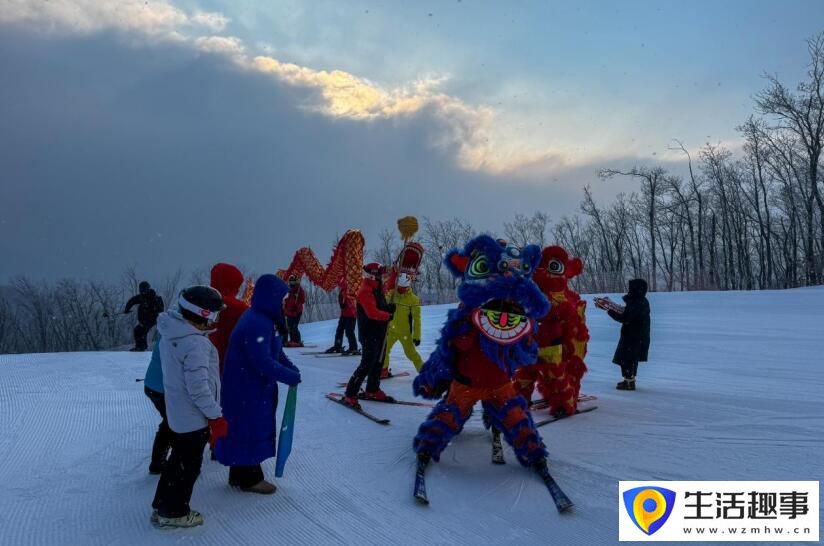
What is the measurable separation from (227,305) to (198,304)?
115 centimetres

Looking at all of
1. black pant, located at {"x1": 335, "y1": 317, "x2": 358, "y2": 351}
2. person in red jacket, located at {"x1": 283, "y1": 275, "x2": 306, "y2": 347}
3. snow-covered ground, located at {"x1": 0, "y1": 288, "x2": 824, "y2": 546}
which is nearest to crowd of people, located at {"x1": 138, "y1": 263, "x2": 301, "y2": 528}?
snow-covered ground, located at {"x1": 0, "y1": 288, "x2": 824, "y2": 546}

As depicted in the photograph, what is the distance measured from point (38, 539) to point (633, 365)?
673cm

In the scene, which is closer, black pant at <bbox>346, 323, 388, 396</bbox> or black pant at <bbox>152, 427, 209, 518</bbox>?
black pant at <bbox>152, 427, 209, 518</bbox>

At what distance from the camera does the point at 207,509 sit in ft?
11.0

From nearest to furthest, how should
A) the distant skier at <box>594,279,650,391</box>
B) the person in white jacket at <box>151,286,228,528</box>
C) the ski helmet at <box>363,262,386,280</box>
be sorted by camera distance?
the person in white jacket at <box>151,286,228,528</box> → the distant skier at <box>594,279,650,391</box> → the ski helmet at <box>363,262,386,280</box>

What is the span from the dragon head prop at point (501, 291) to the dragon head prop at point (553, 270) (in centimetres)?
134

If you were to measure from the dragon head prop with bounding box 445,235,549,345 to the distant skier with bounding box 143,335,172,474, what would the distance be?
2376 mm

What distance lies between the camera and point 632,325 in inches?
274

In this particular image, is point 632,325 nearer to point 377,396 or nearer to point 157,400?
point 377,396

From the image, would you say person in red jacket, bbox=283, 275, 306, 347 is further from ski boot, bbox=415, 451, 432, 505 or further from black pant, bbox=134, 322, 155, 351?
ski boot, bbox=415, 451, 432, 505

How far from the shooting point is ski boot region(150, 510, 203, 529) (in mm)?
3070

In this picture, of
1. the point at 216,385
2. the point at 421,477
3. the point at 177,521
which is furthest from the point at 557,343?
the point at 177,521

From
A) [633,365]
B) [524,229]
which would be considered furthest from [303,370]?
[524,229]

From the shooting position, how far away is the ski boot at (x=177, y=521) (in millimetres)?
3070
